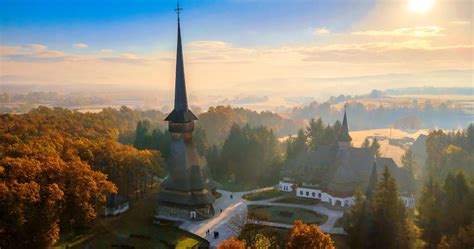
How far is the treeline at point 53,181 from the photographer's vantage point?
35.2 m

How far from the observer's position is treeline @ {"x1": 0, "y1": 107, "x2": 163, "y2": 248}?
3516 cm

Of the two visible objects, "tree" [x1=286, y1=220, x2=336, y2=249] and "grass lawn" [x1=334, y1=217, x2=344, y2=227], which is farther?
"grass lawn" [x1=334, y1=217, x2=344, y2=227]

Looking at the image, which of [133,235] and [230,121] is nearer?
[133,235]

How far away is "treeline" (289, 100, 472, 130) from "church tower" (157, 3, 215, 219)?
315 feet

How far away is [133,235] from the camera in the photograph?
145 ft

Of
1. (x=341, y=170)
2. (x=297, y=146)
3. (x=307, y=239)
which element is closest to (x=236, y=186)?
(x=297, y=146)

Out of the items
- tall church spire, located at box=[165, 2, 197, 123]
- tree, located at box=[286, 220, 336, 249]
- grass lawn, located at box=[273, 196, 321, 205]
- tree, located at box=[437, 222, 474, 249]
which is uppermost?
tall church spire, located at box=[165, 2, 197, 123]

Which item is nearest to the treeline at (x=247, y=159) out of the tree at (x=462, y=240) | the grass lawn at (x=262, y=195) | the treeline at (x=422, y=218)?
the grass lawn at (x=262, y=195)

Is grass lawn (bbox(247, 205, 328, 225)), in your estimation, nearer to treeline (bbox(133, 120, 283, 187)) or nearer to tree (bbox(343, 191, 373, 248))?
tree (bbox(343, 191, 373, 248))

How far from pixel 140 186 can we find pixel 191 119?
44.5 ft

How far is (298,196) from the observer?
59.2 meters

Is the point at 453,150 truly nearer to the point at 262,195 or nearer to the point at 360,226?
the point at 262,195

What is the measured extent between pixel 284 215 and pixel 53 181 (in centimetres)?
2764

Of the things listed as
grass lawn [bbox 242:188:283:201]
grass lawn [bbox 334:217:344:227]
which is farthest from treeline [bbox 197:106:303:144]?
grass lawn [bbox 334:217:344:227]
